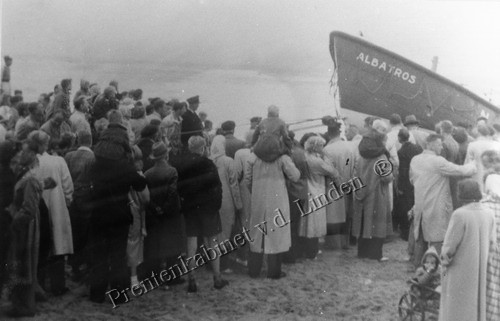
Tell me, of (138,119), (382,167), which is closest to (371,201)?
(382,167)

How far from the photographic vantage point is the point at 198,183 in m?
4.05

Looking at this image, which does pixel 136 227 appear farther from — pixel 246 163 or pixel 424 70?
pixel 424 70

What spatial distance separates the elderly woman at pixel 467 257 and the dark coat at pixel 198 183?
168 cm

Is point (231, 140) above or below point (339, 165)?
above

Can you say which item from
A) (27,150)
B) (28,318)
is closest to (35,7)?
(27,150)

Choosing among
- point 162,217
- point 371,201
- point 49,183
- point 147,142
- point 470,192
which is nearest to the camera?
point 470,192

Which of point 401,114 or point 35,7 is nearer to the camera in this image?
point 35,7

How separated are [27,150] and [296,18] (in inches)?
89.3

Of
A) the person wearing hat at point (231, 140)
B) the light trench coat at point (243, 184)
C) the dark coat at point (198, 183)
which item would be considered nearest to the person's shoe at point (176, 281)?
the dark coat at point (198, 183)

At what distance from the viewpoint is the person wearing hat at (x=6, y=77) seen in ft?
14.0

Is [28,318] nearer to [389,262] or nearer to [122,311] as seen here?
[122,311]

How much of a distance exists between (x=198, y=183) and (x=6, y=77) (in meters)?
1.93

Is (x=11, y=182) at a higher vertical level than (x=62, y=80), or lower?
lower

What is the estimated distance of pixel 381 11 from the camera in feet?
14.5
